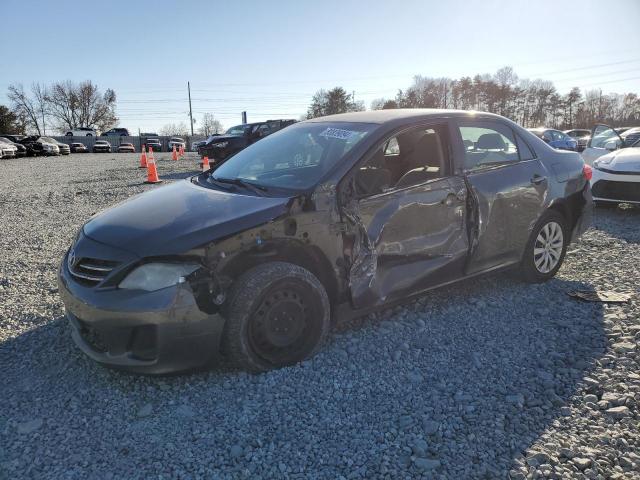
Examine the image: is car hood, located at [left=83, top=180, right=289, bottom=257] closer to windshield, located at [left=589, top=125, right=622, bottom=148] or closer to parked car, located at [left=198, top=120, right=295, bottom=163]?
windshield, located at [left=589, top=125, right=622, bottom=148]

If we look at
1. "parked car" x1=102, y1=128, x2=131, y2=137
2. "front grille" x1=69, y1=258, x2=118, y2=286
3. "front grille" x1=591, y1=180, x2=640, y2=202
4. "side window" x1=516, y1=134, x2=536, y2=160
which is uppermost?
"parked car" x1=102, y1=128, x2=131, y2=137

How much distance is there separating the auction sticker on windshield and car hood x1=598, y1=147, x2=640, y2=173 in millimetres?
5602

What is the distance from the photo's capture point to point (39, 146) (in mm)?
32438

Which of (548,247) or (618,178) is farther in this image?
(618,178)

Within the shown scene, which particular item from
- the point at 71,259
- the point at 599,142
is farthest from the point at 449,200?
the point at 599,142

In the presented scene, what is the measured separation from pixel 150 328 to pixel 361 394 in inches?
48.0

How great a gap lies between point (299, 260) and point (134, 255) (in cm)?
97

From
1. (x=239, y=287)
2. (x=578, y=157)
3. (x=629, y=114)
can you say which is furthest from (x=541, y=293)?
(x=629, y=114)

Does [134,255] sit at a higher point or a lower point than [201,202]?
lower

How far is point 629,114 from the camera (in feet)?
214

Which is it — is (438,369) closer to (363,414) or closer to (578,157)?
(363,414)

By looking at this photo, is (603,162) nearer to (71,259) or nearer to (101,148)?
(71,259)

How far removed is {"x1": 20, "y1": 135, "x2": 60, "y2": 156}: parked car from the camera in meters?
32.0

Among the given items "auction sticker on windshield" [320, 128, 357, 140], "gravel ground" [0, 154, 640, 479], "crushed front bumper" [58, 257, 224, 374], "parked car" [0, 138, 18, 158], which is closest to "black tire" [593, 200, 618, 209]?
"gravel ground" [0, 154, 640, 479]
